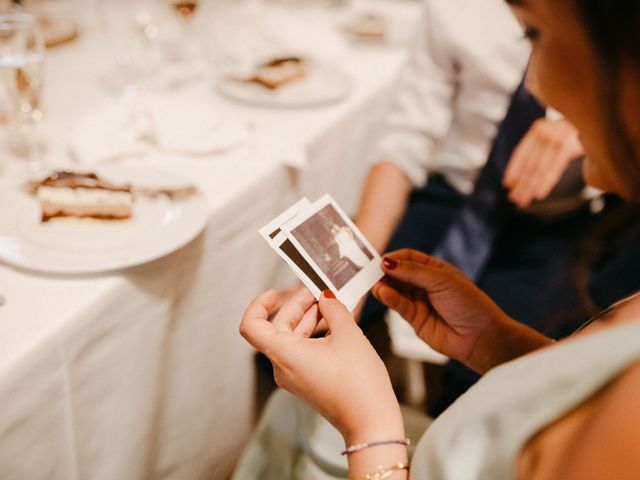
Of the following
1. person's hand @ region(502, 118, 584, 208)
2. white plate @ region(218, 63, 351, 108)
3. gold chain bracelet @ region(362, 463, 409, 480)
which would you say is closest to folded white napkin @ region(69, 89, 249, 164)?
white plate @ region(218, 63, 351, 108)

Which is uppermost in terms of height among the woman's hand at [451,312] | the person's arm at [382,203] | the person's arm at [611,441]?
the person's arm at [611,441]

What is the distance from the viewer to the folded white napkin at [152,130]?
3.54 feet

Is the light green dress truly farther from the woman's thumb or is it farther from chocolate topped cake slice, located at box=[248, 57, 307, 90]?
chocolate topped cake slice, located at box=[248, 57, 307, 90]

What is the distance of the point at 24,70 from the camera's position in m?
1.00

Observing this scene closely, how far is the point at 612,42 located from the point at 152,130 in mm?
893

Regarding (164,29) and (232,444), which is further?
(164,29)

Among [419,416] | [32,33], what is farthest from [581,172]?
[32,33]

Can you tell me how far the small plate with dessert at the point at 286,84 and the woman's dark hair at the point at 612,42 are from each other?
0.90 meters

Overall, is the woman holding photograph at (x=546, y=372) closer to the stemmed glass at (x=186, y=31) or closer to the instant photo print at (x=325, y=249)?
the instant photo print at (x=325, y=249)

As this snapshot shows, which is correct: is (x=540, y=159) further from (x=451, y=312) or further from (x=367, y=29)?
(x=367, y=29)

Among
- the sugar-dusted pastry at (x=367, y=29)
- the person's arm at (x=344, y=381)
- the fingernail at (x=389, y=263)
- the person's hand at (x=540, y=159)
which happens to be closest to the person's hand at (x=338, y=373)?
the person's arm at (x=344, y=381)

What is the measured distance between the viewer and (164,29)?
5.97 ft

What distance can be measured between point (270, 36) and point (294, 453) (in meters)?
1.43

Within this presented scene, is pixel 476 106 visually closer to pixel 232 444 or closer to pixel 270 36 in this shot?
pixel 270 36
